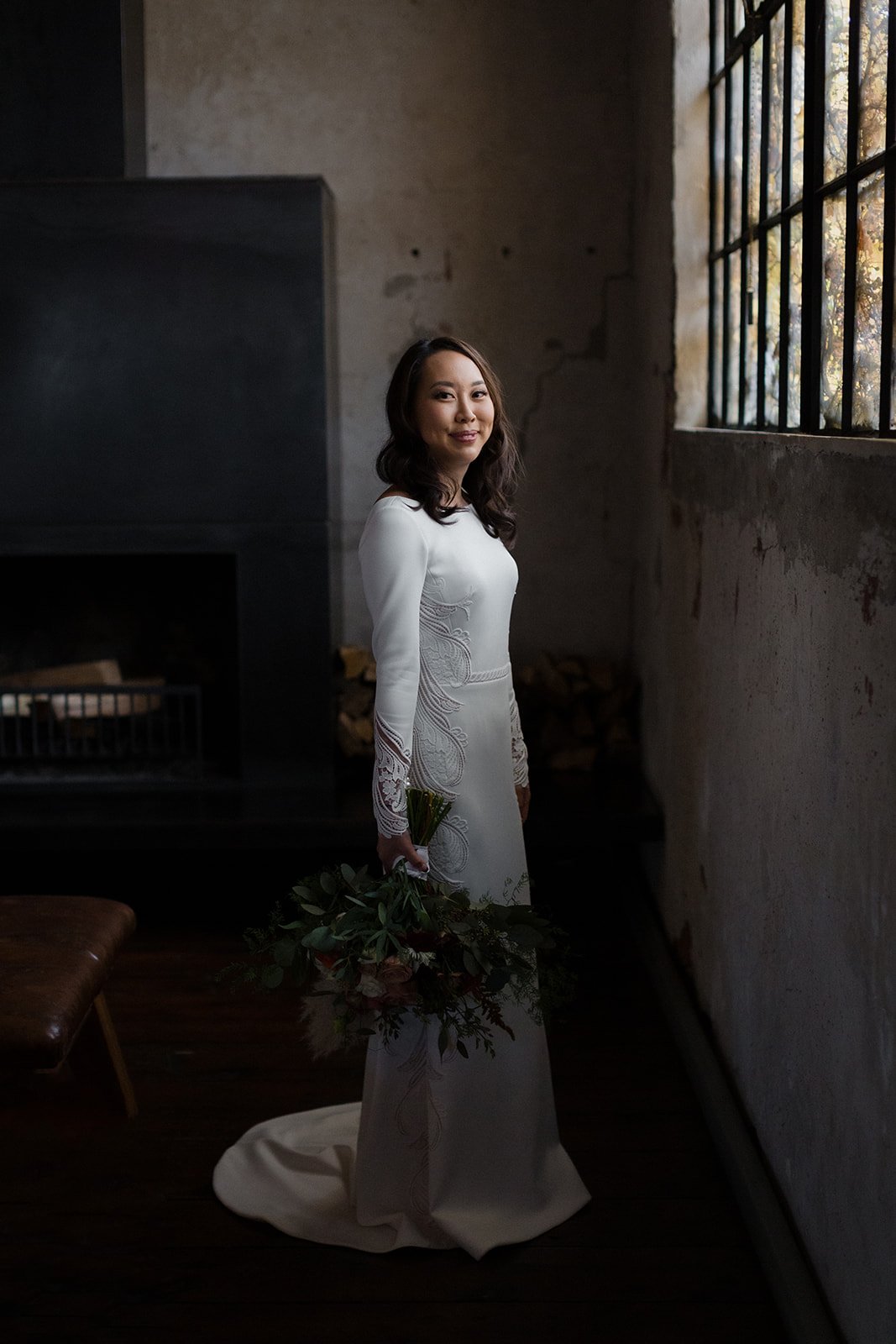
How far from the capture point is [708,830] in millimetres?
2967

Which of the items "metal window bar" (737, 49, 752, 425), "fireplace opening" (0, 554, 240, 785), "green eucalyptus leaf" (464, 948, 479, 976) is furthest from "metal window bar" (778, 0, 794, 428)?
"fireplace opening" (0, 554, 240, 785)

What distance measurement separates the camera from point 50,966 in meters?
2.40

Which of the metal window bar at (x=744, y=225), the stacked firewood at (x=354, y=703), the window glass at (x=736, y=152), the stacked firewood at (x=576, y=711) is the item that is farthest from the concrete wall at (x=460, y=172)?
the metal window bar at (x=744, y=225)

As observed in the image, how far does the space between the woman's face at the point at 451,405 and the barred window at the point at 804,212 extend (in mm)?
578

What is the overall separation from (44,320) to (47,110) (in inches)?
23.1

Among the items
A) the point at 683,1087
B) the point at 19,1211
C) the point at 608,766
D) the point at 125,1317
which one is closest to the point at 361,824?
the point at 608,766

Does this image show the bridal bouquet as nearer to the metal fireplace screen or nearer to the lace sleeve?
the lace sleeve

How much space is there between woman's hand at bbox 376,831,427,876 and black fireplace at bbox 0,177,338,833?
1827mm

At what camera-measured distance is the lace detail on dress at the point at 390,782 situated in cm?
223

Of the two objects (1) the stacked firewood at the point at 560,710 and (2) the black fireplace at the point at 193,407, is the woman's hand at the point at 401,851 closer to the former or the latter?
(2) the black fireplace at the point at 193,407

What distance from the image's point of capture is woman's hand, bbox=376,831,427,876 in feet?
7.36

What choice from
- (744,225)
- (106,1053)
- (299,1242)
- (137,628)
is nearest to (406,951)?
(299,1242)

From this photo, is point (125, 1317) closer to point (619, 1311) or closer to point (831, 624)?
point (619, 1311)

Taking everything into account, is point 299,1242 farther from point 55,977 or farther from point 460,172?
point 460,172
